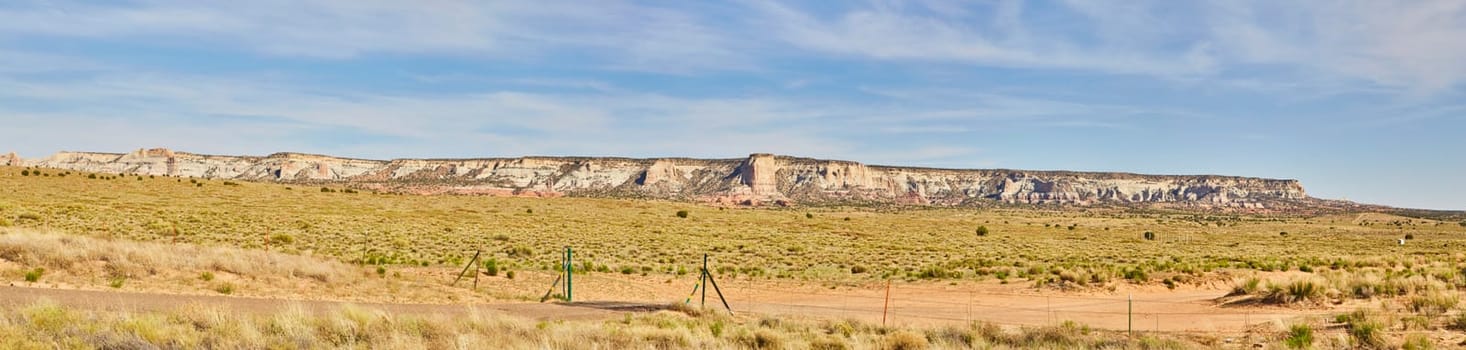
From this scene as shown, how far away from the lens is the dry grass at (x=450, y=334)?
903 cm

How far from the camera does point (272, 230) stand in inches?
1417

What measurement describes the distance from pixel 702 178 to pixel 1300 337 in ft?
548

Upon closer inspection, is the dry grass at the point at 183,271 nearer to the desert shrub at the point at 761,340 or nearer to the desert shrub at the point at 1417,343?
the desert shrub at the point at 761,340

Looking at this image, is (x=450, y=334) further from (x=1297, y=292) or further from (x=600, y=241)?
(x=600, y=241)

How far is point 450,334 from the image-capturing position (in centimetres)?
1042

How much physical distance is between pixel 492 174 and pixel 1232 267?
148765 mm

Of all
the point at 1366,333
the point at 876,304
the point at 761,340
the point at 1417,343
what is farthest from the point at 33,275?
the point at 1417,343

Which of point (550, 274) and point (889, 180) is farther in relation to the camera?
point (889, 180)

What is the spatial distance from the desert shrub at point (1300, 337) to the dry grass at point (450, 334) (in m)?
1.61

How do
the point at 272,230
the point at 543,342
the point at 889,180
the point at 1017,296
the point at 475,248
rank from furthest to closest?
the point at 889,180 → the point at 272,230 → the point at 475,248 → the point at 1017,296 → the point at 543,342

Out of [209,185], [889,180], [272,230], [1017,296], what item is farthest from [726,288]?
[889,180]

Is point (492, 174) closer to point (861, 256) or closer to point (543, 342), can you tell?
point (861, 256)

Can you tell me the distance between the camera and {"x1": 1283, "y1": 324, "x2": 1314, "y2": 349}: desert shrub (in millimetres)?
12174

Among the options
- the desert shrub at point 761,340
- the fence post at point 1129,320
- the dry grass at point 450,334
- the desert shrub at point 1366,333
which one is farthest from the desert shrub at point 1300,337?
the desert shrub at point 761,340
